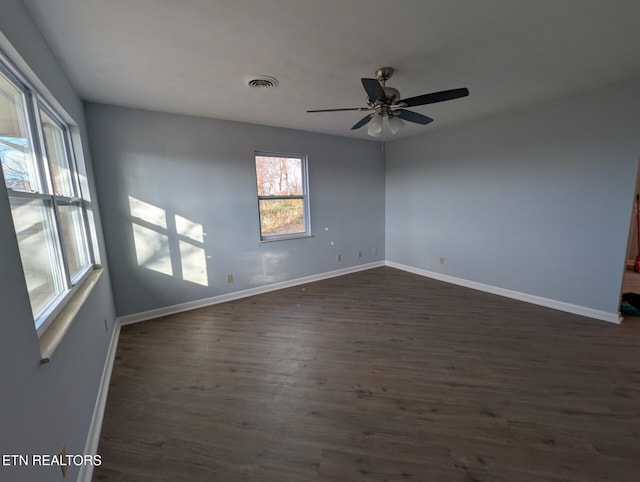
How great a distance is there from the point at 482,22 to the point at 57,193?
10.2 feet

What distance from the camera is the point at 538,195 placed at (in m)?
3.31

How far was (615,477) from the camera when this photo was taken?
4.42 ft

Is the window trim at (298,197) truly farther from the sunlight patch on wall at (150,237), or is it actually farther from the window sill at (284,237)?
the sunlight patch on wall at (150,237)

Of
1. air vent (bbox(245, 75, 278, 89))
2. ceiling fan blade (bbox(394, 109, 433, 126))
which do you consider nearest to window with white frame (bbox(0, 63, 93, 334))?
air vent (bbox(245, 75, 278, 89))

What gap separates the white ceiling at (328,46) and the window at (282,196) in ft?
3.96

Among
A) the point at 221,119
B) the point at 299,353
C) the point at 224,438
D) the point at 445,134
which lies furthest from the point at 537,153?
the point at 224,438

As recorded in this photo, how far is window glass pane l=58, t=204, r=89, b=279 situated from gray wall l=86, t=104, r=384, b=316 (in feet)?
1.95

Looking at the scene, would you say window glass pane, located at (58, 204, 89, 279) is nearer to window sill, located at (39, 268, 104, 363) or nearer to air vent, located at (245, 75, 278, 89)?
window sill, located at (39, 268, 104, 363)

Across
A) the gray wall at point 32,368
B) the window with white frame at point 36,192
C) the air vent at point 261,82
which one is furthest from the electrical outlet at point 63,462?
A: the air vent at point 261,82

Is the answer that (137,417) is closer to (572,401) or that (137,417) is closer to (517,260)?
(572,401)

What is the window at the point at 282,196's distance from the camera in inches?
158

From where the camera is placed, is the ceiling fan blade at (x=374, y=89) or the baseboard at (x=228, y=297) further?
the baseboard at (x=228, y=297)

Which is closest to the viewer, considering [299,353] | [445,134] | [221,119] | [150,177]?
[299,353]

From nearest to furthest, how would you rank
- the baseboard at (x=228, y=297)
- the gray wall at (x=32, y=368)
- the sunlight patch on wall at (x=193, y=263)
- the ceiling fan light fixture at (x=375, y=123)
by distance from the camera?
1. the gray wall at (x=32, y=368)
2. the ceiling fan light fixture at (x=375, y=123)
3. the baseboard at (x=228, y=297)
4. the sunlight patch on wall at (x=193, y=263)
